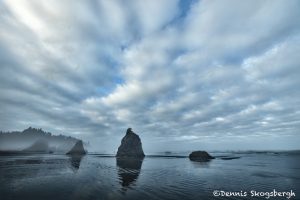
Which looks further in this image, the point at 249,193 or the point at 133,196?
the point at 249,193

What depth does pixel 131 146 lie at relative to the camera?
5960 inches

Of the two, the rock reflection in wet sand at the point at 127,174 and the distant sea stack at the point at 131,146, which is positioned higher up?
the distant sea stack at the point at 131,146

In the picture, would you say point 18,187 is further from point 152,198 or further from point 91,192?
point 152,198

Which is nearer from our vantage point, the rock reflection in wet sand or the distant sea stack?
the rock reflection in wet sand

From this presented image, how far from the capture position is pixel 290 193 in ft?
88.3

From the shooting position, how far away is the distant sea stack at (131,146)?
492ft

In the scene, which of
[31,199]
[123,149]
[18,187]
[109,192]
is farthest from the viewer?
[123,149]

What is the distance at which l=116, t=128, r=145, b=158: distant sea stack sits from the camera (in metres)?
150

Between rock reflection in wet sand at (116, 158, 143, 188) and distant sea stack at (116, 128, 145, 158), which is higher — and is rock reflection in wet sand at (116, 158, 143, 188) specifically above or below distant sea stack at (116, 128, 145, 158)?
below

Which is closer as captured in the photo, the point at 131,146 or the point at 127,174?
the point at 127,174

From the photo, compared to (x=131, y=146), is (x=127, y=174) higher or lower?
lower

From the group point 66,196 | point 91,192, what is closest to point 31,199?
point 66,196

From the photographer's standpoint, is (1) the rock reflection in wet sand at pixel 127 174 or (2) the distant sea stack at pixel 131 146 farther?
(2) the distant sea stack at pixel 131 146

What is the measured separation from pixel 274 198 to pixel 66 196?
26.5 meters
